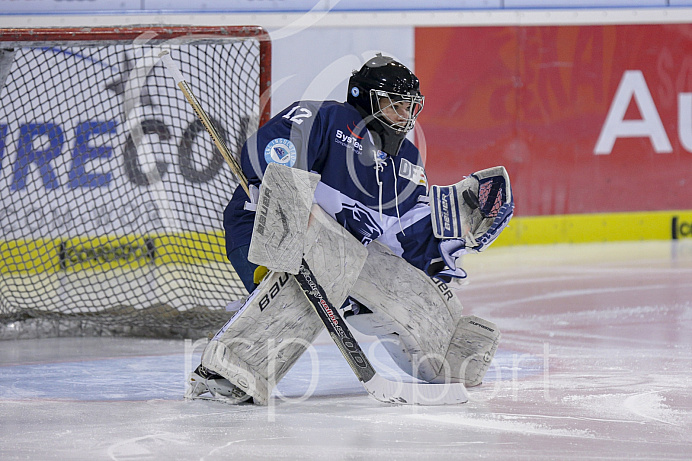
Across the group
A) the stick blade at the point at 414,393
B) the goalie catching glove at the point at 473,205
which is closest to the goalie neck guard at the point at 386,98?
the goalie catching glove at the point at 473,205

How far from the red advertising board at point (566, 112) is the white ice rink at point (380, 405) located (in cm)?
195

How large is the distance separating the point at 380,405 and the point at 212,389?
418 millimetres

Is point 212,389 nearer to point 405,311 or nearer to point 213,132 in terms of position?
point 405,311

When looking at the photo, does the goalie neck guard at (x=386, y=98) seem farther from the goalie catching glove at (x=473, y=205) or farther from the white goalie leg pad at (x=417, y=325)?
the white goalie leg pad at (x=417, y=325)

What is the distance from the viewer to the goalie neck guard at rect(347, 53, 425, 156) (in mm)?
2789

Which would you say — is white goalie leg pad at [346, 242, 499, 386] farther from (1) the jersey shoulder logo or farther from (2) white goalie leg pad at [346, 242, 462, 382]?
(1) the jersey shoulder logo

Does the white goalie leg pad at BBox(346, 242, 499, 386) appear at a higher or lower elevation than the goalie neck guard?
lower

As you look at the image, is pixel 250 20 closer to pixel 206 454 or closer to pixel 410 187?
pixel 410 187

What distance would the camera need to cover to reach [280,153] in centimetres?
264

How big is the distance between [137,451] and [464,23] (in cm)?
433

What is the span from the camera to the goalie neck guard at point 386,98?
2789mm

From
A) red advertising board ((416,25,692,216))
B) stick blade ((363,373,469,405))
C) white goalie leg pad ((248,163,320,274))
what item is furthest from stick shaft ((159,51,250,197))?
red advertising board ((416,25,692,216))

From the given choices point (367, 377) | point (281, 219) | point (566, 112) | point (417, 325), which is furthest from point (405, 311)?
point (566, 112)

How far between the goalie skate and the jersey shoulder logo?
55 centimetres
